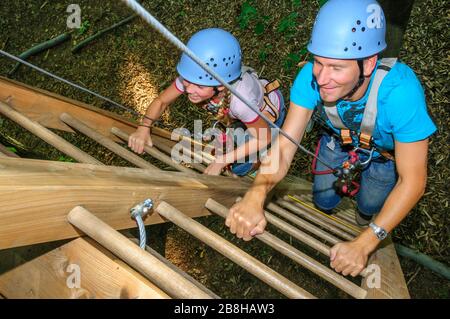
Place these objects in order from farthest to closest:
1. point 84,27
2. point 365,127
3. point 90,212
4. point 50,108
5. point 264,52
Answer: point 84,27, point 264,52, point 50,108, point 365,127, point 90,212

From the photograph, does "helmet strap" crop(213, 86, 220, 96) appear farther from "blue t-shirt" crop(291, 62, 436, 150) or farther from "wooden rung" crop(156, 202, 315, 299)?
"wooden rung" crop(156, 202, 315, 299)

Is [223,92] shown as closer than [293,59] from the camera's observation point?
Yes

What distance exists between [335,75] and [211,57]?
3.24 ft

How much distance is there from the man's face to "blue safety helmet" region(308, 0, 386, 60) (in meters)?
0.03

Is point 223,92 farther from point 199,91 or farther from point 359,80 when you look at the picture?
point 359,80

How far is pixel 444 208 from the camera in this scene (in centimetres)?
371

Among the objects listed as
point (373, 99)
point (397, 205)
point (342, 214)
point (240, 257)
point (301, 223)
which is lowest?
point (342, 214)

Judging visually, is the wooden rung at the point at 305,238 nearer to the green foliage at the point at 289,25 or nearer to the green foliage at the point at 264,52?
the green foliage at the point at 264,52

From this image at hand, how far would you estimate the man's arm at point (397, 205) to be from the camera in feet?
5.65

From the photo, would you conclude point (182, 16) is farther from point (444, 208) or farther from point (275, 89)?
point (444, 208)

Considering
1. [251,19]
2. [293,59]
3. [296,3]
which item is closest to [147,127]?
[293,59]

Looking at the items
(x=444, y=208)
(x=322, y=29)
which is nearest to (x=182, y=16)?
(x=322, y=29)

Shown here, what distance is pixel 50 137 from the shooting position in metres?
1.91

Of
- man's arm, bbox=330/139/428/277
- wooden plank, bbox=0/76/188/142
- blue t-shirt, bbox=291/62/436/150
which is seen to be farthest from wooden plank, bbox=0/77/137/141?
man's arm, bbox=330/139/428/277
